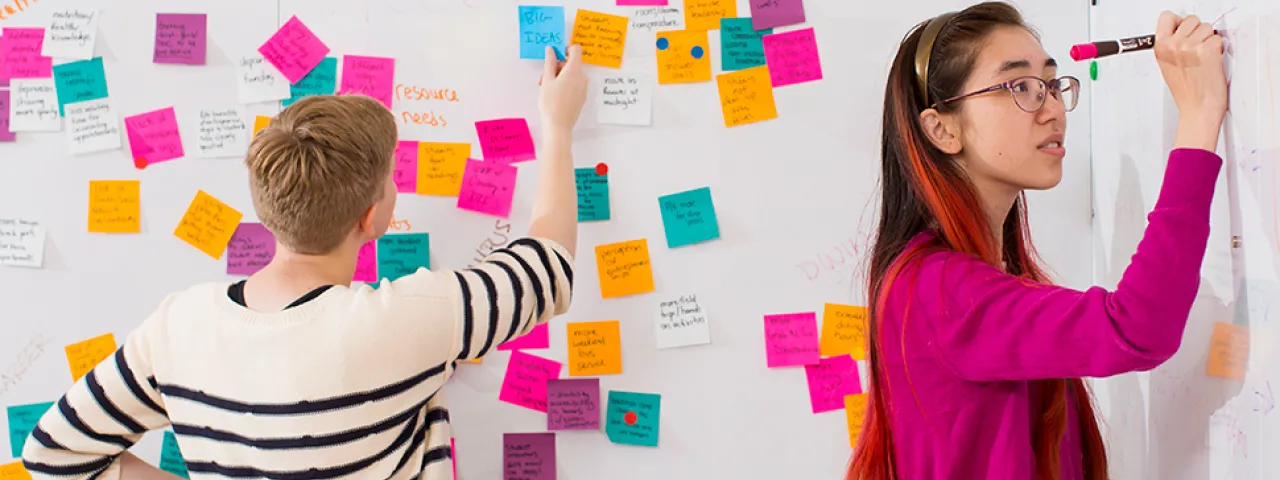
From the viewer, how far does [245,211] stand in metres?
1.51

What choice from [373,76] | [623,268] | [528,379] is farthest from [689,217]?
[373,76]

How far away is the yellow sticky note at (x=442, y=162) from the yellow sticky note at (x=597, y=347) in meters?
0.29

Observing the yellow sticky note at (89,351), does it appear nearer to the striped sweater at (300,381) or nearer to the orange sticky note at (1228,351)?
the striped sweater at (300,381)

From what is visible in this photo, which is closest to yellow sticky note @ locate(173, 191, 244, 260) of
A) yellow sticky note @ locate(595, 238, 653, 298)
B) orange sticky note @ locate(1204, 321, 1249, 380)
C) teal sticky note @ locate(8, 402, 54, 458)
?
teal sticky note @ locate(8, 402, 54, 458)

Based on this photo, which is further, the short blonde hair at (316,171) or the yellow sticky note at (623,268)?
the yellow sticky note at (623,268)

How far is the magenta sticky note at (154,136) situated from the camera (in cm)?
151

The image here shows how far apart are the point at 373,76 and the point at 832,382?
85 cm

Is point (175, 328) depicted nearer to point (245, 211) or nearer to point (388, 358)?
point (388, 358)

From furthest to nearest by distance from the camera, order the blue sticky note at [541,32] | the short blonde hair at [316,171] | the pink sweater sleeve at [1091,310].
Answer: the blue sticky note at [541,32]
the short blonde hair at [316,171]
the pink sweater sleeve at [1091,310]

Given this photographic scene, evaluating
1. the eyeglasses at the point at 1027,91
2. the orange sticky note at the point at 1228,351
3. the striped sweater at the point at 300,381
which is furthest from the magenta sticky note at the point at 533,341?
the orange sticky note at the point at 1228,351

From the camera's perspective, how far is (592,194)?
59.2 inches

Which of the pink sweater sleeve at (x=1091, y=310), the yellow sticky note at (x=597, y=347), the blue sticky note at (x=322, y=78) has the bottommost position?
the yellow sticky note at (x=597, y=347)

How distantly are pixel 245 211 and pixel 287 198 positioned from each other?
53 cm

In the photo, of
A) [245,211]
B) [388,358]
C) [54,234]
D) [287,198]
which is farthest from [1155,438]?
[54,234]
